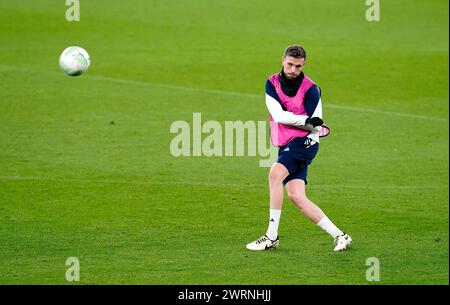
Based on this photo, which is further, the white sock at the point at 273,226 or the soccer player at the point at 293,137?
the white sock at the point at 273,226

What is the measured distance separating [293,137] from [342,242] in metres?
1.19

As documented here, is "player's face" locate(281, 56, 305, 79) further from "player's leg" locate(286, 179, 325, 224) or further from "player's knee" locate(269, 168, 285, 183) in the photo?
"player's leg" locate(286, 179, 325, 224)

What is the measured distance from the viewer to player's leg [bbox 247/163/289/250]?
959 cm

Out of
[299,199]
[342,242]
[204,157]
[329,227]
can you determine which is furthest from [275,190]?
[204,157]

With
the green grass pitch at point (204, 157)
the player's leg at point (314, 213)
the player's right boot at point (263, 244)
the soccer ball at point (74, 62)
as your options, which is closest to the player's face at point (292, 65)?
the player's leg at point (314, 213)

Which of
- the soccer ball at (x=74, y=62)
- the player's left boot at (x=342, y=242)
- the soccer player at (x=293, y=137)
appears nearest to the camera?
the soccer player at (x=293, y=137)

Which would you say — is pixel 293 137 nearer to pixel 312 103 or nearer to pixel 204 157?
pixel 312 103

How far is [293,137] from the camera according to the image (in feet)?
31.6

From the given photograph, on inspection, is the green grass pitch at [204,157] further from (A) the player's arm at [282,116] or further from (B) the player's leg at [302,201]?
(A) the player's arm at [282,116]

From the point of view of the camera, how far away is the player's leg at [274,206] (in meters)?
9.59

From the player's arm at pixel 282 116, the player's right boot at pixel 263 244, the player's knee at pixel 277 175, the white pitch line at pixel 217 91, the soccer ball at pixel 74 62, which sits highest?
the white pitch line at pixel 217 91

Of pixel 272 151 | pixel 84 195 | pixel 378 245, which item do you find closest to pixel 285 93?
pixel 378 245

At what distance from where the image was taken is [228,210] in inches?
454

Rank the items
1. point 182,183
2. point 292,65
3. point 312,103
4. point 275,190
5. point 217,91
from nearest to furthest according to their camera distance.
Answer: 1. point 292,65
2. point 312,103
3. point 275,190
4. point 182,183
5. point 217,91
